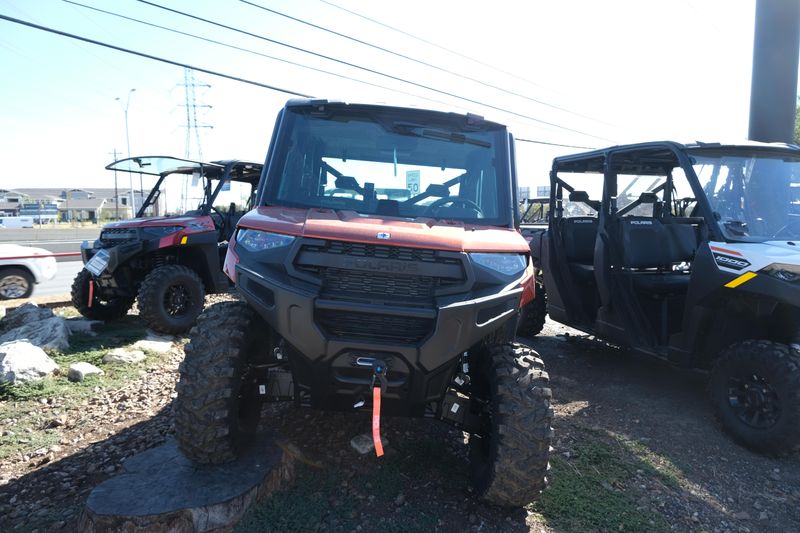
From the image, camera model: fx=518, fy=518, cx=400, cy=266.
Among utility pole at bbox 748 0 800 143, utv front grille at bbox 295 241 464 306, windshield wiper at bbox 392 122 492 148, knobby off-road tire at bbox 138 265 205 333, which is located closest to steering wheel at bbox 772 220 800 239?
windshield wiper at bbox 392 122 492 148

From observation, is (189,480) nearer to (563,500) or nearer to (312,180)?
(312,180)

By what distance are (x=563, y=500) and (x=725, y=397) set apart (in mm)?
1820

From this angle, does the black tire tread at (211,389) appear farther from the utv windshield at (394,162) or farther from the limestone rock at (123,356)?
the limestone rock at (123,356)

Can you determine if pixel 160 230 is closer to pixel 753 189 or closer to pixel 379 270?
pixel 379 270

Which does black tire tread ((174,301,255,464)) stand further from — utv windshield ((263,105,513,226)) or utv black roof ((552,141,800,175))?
utv black roof ((552,141,800,175))

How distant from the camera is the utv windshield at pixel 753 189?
14.1 feet

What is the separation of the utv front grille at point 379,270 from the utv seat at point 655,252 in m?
3.36

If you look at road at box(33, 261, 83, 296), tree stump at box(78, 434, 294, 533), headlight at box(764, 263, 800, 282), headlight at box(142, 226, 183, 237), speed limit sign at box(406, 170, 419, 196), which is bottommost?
road at box(33, 261, 83, 296)

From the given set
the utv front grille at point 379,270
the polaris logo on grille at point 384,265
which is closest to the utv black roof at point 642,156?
the utv front grille at point 379,270

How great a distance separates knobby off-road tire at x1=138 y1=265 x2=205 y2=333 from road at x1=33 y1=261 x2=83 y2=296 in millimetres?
6033

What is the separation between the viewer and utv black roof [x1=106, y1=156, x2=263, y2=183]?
7.20 m

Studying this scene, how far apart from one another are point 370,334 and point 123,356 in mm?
3884

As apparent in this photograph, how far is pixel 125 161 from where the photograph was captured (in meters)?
7.14

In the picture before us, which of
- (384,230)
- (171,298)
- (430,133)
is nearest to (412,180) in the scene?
(430,133)
